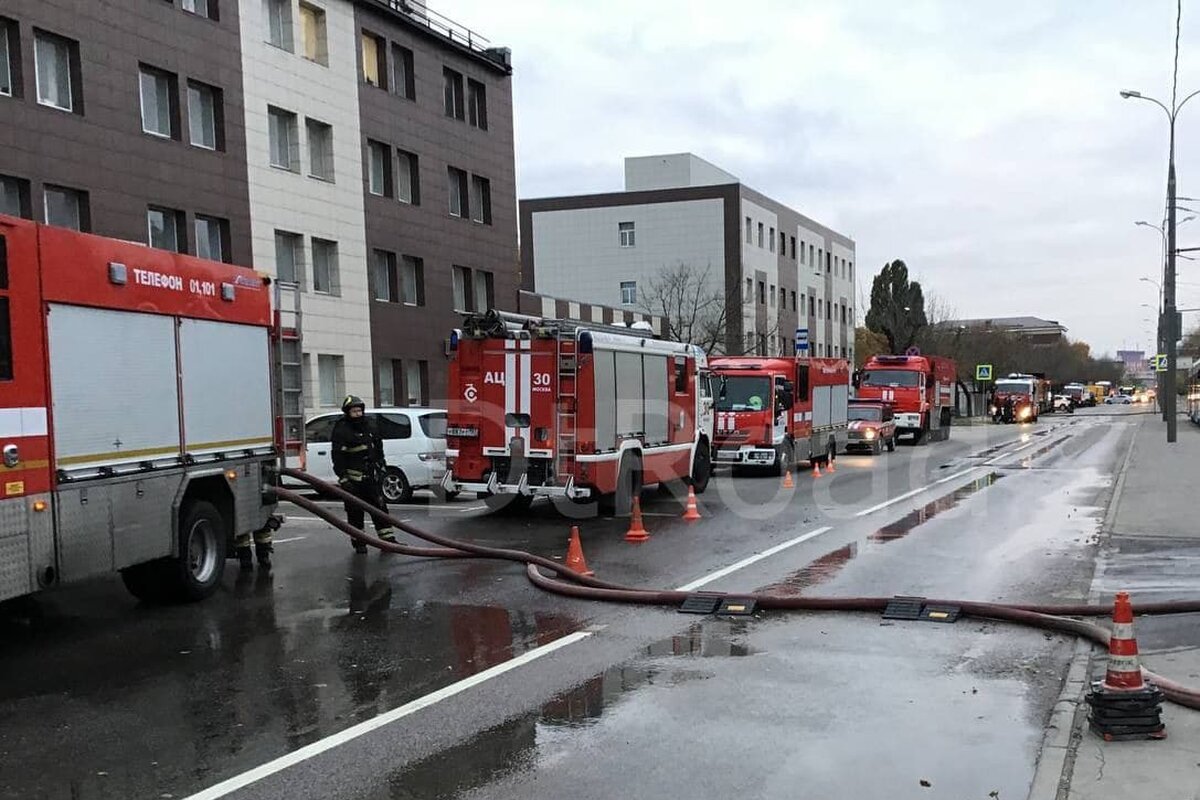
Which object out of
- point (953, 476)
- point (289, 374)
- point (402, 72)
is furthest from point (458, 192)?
point (289, 374)

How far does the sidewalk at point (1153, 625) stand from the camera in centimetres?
473

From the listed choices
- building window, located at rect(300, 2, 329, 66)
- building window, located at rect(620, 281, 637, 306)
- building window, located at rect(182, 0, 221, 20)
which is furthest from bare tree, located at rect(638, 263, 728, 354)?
building window, located at rect(182, 0, 221, 20)

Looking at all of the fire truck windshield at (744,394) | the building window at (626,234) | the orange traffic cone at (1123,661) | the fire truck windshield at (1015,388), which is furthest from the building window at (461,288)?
the fire truck windshield at (1015,388)

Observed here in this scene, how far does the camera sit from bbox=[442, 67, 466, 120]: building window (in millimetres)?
35125

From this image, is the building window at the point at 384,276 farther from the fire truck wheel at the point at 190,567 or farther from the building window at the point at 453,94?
the fire truck wheel at the point at 190,567

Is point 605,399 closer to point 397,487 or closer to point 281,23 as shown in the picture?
point 397,487

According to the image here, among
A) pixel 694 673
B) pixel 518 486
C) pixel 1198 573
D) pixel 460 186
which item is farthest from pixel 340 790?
pixel 460 186

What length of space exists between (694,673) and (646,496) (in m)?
11.7

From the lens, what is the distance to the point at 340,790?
192 inches

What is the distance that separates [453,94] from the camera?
35.5 meters

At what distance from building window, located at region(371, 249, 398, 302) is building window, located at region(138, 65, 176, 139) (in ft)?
26.0

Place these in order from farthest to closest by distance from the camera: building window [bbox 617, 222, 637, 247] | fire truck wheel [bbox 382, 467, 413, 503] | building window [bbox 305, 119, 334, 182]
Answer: building window [bbox 617, 222, 637, 247] < building window [bbox 305, 119, 334, 182] < fire truck wheel [bbox 382, 467, 413, 503]

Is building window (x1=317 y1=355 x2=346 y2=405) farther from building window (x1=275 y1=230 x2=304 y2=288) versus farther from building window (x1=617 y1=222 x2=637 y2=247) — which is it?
building window (x1=617 y1=222 x2=637 y2=247)

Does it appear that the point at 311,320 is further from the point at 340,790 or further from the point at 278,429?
the point at 340,790
